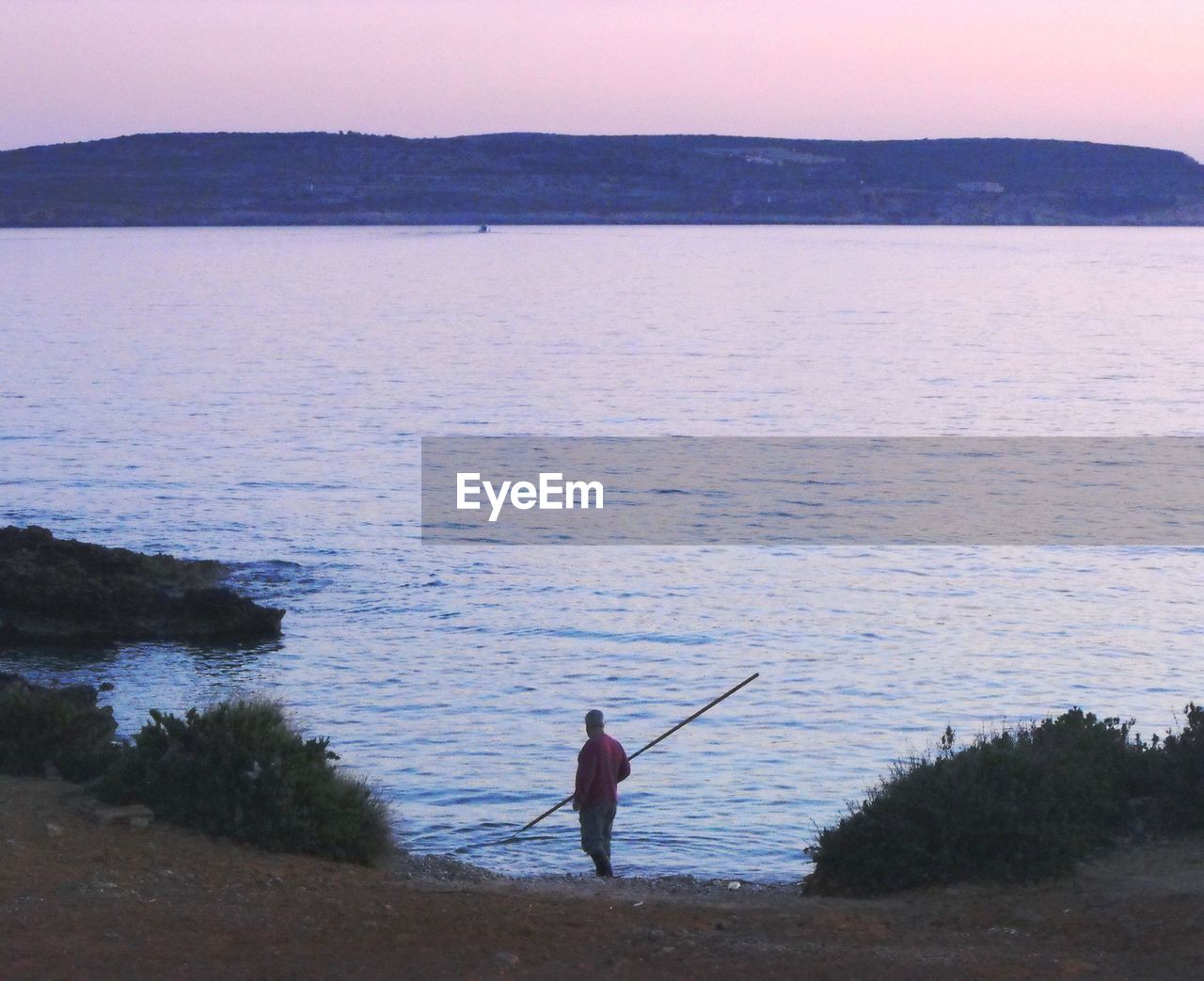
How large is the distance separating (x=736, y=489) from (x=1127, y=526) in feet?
27.6

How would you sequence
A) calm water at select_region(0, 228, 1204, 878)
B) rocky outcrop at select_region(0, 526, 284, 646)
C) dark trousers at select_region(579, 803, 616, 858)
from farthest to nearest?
rocky outcrop at select_region(0, 526, 284, 646) → calm water at select_region(0, 228, 1204, 878) → dark trousers at select_region(579, 803, 616, 858)

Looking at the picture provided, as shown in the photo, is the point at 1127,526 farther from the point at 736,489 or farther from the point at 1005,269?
the point at 1005,269

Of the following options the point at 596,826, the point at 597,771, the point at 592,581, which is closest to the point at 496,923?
the point at 597,771

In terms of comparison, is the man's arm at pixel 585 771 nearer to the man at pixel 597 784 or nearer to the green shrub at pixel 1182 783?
the man at pixel 597 784

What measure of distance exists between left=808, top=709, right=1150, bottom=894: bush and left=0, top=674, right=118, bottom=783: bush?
18.0ft

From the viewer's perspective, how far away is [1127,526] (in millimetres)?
30703

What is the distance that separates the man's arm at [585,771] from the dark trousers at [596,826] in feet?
0.39

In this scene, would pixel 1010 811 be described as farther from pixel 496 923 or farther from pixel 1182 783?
pixel 496 923

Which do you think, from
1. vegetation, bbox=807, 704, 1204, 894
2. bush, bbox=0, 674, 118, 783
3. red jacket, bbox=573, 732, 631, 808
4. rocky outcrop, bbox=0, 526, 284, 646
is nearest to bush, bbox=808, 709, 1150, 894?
vegetation, bbox=807, 704, 1204, 894

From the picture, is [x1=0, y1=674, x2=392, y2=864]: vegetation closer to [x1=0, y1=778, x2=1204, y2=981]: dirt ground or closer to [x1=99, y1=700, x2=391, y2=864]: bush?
[x1=99, y1=700, x2=391, y2=864]: bush

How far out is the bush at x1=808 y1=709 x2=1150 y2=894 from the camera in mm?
10383

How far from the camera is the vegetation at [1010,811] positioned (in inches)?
409

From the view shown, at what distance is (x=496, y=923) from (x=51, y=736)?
16.0 feet

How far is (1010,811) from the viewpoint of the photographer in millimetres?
10359
